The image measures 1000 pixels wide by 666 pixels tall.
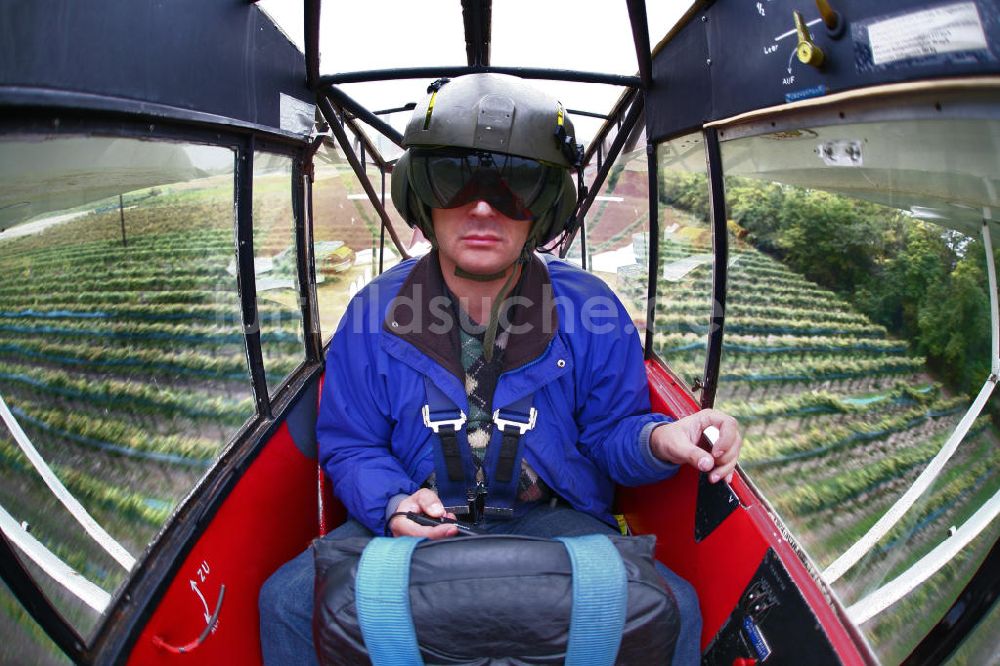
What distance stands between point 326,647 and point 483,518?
0.64 m

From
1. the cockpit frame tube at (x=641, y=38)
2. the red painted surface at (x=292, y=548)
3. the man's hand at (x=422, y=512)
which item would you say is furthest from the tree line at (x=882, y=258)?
the man's hand at (x=422, y=512)

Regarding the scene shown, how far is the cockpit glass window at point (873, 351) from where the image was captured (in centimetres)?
139

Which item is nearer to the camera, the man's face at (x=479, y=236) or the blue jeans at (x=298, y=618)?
the blue jeans at (x=298, y=618)

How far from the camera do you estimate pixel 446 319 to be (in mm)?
1902

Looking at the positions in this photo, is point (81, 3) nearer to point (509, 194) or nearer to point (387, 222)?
point (509, 194)

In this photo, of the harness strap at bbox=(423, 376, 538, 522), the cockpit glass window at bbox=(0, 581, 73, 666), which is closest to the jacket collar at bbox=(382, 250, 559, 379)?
the harness strap at bbox=(423, 376, 538, 522)

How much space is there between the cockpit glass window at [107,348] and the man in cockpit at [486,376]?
0.51 metres

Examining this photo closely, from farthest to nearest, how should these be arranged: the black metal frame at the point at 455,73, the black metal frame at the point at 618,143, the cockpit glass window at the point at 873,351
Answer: the black metal frame at the point at 618,143 < the black metal frame at the point at 455,73 < the cockpit glass window at the point at 873,351

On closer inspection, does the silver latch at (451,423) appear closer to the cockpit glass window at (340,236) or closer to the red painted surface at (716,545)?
the red painted surface at (716,545)

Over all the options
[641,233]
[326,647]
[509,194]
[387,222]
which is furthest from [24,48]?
[387,222]

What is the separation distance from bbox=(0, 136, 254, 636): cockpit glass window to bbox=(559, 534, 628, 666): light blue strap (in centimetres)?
101

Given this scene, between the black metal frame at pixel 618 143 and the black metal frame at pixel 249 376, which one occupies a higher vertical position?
the black metal frame at pixel 618 143

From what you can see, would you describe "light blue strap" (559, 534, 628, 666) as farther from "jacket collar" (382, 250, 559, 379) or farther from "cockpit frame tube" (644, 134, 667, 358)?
"cockpit frame tube" (644, 134, 667, 358)

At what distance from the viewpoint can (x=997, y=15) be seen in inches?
33.6
